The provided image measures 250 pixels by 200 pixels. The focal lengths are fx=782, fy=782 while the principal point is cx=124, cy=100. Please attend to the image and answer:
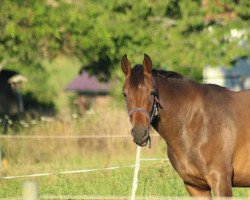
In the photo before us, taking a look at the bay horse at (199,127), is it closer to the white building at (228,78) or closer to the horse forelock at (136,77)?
the horse forelock at (136,77)

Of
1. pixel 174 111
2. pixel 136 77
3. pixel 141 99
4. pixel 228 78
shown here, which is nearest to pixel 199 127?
pixel 174 111

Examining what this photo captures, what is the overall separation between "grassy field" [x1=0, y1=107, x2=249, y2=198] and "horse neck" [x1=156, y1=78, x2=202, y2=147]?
3.03m

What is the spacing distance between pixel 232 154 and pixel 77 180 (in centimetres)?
502

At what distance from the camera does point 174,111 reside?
321 inches

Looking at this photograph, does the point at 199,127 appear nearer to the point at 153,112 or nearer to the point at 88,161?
the point at 153,112

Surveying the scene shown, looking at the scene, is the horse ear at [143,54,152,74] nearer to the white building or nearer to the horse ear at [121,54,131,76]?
the horse ear at [121,54,131,76]

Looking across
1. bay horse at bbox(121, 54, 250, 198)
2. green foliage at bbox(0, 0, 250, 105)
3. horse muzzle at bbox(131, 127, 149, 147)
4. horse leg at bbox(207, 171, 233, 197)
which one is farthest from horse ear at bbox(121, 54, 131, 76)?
green foliage at bbox(0, 0, 250, 105)

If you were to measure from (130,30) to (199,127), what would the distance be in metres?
14.3

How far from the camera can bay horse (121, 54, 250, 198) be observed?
25.9 ft

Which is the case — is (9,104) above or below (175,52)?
below

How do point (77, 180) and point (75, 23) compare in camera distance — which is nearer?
point (77, 180)

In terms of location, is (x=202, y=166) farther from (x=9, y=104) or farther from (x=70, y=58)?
(x=9, y=104)

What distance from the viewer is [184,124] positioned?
8164 millimetres

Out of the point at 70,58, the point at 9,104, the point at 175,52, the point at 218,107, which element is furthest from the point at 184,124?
the point at 9,104
